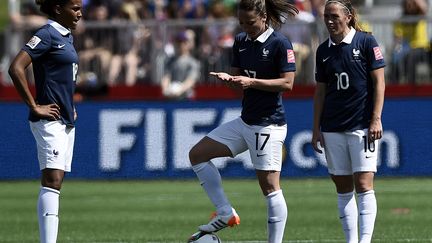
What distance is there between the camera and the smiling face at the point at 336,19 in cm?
989

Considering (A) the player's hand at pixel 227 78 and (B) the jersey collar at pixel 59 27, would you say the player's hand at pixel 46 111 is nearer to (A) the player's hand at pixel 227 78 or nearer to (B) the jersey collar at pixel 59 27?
(B) the jersey collar at pixel 59 27

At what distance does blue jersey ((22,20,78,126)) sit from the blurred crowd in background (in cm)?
1098

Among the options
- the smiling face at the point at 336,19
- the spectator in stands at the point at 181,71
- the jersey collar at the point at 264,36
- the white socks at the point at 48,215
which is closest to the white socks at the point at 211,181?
the jersey collar at the point at 264,36

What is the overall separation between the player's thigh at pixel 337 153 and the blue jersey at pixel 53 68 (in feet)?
7.82

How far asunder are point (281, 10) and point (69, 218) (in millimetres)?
5143

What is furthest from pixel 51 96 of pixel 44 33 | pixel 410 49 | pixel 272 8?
pixel 410 49

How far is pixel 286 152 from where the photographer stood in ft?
60.3

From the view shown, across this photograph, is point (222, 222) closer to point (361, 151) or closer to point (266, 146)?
point (266, 146)

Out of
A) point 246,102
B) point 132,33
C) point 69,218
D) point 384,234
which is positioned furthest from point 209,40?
point 246,102

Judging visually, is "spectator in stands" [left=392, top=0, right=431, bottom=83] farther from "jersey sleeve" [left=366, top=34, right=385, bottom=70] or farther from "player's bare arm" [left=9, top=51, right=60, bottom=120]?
"player's bare arm" [left=9, top=51, right=60, bottom=120]

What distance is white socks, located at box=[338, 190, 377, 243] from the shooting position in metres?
9.98

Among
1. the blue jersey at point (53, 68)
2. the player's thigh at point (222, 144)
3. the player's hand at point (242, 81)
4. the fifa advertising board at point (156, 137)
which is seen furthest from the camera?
the fifa advertising board at point (156, 137)

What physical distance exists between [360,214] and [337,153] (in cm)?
59

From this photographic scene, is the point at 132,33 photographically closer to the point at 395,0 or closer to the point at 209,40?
the point at 209,40
